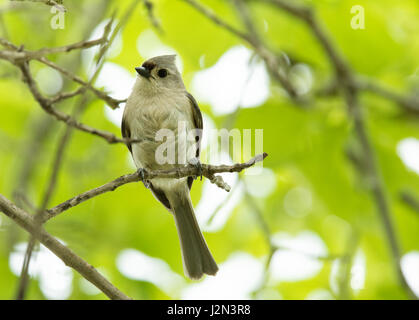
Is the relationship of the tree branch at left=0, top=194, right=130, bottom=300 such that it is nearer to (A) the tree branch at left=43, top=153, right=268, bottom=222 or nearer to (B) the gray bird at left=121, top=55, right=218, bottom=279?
(A) the tree branch at left=43, top=153, right=268, bottom=222

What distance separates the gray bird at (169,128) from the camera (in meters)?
3.45

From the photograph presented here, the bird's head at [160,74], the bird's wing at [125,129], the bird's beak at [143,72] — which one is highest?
the bird's head at [160,74]

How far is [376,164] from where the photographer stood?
421 cm

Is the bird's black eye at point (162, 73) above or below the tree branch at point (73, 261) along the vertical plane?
above

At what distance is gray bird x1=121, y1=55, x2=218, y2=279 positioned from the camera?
345cm

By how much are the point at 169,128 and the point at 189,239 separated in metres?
0.85

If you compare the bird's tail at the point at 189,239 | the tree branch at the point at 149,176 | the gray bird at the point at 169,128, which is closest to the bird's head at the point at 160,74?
the gray bird at the point at 169,128

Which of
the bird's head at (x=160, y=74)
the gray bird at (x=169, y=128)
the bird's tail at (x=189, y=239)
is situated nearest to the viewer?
the gray bird at (x=169, y=128)

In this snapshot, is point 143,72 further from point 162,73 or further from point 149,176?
point 149,176

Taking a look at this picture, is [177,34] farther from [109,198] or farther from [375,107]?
[375,107]

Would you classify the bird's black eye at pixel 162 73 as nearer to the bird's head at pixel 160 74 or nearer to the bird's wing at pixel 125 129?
the bird's head at pixel 160 74

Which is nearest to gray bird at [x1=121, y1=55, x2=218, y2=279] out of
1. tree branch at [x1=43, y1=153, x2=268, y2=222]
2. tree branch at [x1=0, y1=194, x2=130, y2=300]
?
tree branch at [x1=43, y1=153, x2=268, y2=222]
